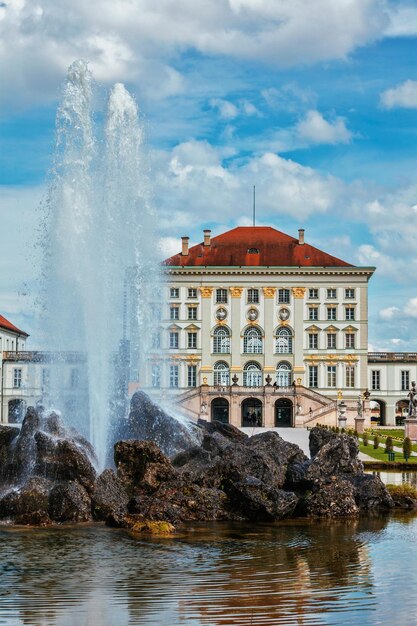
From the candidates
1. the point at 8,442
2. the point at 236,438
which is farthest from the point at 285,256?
the point at 8,442

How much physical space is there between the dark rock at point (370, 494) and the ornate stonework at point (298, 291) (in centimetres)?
6300

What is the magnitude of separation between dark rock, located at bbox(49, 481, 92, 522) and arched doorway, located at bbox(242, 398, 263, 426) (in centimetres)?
5918

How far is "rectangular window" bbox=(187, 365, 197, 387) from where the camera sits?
84.1 meters

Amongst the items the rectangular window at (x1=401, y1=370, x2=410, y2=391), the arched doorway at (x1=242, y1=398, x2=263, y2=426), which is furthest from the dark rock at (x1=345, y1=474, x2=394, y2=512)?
the rectangular window at (x1=401, y1=370, x2=410, y2=391)

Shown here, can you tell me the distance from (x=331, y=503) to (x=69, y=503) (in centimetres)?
541

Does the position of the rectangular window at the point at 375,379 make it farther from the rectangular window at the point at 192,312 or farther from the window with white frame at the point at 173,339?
the window with white frame at the point at 173,339

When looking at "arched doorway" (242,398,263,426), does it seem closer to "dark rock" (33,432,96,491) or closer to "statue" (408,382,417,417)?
"statue" (408,382,417,417)

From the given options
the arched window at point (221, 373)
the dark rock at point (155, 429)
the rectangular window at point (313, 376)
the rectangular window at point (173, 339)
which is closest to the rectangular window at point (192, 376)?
the arched window at point (221, 373)

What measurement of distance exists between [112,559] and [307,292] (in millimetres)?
70963

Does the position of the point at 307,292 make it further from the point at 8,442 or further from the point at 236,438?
the point at 8,442

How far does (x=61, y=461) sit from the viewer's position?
62.2 feet

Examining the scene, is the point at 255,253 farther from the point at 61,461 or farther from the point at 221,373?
the point at 61,461

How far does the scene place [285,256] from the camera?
84750 mm

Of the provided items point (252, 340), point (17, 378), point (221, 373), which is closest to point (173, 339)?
point (221, 373)
